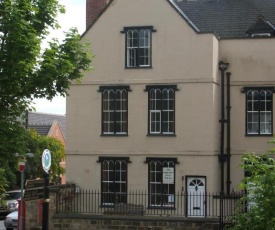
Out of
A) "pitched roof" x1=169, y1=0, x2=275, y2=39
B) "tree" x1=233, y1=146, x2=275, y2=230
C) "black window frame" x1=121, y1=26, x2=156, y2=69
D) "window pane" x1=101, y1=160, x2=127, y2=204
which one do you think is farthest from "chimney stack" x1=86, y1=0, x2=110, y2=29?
"tree" x1=233, y1=146, x2=275, y2=230

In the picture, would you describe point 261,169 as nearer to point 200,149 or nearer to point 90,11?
point 200,149

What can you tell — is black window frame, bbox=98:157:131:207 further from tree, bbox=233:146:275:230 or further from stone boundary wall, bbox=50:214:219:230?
tree, bbox=233:146:275:230

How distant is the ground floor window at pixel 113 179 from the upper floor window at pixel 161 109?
213 centimetres

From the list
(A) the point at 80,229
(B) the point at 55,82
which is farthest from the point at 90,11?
(B) the point at 55,82

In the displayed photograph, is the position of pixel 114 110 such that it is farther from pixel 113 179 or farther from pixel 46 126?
pixel 46 126

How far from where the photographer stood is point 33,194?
18.7m

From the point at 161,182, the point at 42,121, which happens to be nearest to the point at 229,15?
the point at 161,182

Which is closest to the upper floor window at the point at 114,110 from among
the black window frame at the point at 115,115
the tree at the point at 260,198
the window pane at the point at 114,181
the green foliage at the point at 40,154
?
the black window frame at the point at 115,115

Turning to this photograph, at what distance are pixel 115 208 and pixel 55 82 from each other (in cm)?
1244

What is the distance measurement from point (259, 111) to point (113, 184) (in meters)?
7.73

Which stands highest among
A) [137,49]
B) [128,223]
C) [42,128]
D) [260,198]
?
[137,49]

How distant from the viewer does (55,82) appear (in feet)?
59.4

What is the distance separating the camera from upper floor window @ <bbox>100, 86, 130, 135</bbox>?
30656 millimetres

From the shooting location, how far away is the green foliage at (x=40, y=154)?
154 feet
